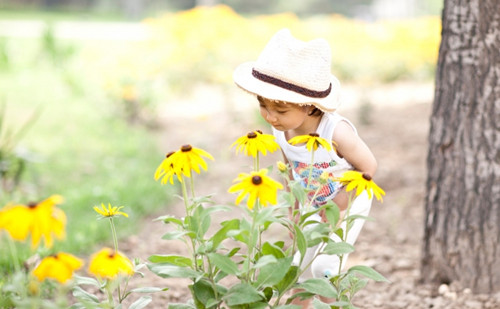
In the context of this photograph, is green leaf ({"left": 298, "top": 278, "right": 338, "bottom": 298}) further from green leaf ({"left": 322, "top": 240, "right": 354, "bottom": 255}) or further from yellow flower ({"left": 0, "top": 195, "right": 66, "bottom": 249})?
yellow flower ({"left": 0, "top": 195, "right": 66, "bottom": 249})

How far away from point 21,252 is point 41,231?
6.04ft

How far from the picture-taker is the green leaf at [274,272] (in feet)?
6.41

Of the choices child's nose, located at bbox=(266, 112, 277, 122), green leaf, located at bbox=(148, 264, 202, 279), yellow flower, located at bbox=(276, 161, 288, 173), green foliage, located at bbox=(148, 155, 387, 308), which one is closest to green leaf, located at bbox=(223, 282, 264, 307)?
green foliage, located at bbox=(148, 155, 387, 308)

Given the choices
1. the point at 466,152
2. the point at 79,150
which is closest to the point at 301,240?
the point at 466,152

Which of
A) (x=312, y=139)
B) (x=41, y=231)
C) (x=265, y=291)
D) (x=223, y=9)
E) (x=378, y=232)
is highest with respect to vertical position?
(x=223, y=9)

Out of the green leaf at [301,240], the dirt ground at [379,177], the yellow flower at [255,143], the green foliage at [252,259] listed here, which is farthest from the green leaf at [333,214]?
the dirt ground at [379,177]

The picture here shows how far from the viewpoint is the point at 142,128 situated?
249 inches

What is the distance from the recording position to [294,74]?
222 centimetres

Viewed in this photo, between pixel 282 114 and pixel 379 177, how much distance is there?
265 cm

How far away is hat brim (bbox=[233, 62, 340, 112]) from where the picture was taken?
2184 mm

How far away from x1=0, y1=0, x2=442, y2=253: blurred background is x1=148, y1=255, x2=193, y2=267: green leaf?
1.54 m

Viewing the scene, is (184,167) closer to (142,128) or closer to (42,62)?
(142,128)

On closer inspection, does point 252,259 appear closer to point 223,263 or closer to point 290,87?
point 223,263

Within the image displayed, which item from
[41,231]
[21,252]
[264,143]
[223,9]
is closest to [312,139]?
[264,143]
